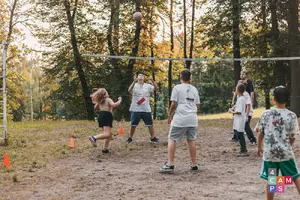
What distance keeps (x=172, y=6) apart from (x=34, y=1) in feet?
36.7

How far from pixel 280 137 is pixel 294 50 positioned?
657 inches

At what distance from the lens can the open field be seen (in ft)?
18.6

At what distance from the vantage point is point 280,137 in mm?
4578

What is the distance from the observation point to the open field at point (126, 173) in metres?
5.66

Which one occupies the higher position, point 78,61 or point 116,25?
point 116,25

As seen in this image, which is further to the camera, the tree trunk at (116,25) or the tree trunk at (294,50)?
the tree trunk at (116,25)

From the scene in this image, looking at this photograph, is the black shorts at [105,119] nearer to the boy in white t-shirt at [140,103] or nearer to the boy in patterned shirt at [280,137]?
the boy in white t-shirt at [140,103]

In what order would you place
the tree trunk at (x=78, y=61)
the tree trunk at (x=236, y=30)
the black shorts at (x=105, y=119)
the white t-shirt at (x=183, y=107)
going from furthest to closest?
the tree trunk at (x=78, y=61), the tree trunk at (x=236, y=30), the black shorts at (x=105, y=119), the white t-shirt at (x=183, y=107)

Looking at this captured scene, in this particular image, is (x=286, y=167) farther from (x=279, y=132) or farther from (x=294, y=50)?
(x=294, y=50)

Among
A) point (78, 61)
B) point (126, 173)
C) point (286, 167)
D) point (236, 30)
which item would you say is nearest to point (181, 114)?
point (126, 173)

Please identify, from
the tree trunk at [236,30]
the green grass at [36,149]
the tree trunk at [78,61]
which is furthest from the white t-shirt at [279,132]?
the tree trunk at [78,61]

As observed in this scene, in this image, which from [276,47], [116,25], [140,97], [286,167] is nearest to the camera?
[286,167]

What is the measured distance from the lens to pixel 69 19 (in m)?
25.7

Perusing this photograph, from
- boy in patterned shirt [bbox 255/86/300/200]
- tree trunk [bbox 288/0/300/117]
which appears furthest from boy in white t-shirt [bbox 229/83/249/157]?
tree trunk [bbox 288/0/300/117]
